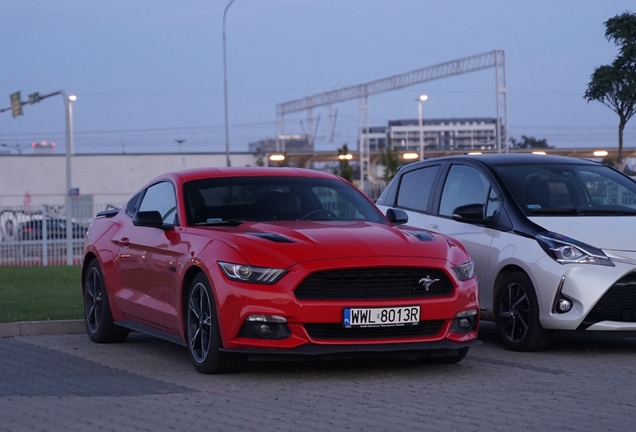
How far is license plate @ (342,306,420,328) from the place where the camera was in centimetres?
721

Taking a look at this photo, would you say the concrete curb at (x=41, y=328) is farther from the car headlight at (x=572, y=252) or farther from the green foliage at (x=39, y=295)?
the car headlight at (x=572, y=252)

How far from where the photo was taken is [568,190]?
970cm

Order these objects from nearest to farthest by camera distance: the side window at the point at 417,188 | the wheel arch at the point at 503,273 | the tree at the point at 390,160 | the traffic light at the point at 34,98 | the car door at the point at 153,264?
the car door at the point at 153,264 < the wheel arch at the point at 503,273 < the side window at the point at 417,188 < the traffic light at the point at 34,98 < the tree at the point at 390,160

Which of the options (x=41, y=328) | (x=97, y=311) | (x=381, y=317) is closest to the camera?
(x=381, y=317)

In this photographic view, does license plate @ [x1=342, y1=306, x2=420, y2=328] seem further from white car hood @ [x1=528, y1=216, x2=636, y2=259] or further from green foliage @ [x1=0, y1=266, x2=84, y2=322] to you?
green foliage @ [x1=0, y1=266, x2=84, y2=322]

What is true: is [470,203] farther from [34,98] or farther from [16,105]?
[16,105]

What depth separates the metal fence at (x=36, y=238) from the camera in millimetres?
Answer: 29812

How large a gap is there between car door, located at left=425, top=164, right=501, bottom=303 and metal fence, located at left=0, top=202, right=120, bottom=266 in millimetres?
20734

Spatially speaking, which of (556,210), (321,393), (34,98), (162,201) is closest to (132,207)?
(162,201)

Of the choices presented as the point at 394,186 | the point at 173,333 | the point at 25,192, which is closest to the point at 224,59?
the point at 25,192

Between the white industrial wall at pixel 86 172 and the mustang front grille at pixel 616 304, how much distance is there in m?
60.7

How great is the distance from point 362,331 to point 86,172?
6489 cm

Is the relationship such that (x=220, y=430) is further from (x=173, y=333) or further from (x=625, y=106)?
(x=625, y=106)

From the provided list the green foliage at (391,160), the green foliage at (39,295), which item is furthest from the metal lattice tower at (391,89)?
the green foliage at (39,295)
